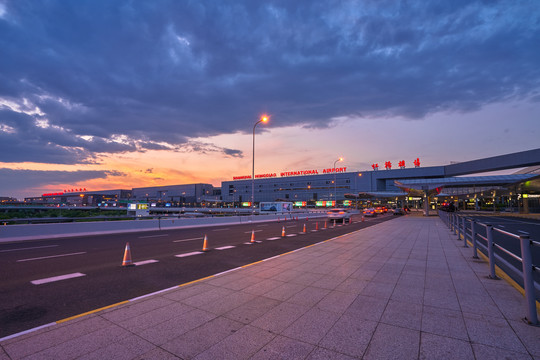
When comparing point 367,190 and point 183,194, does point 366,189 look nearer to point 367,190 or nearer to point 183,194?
point 367,190

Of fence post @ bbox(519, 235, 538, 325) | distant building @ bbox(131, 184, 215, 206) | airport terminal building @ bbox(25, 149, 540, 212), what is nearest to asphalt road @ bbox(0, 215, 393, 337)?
fence post @ bbox(519, 235, 538, 325)

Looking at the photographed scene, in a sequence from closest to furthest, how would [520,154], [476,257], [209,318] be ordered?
[209,318]
[476,257]
[520,154]

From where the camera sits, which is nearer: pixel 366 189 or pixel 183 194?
pixel 366 189

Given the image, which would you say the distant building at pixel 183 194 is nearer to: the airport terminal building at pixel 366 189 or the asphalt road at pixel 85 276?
the airport terminal building at pixel 366 189

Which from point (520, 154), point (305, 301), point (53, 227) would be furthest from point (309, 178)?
point (305, 301)

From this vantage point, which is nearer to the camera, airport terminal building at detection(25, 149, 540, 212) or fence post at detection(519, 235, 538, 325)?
fence post at detection(519, 235, 538, 325)

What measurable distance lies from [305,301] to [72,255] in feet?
33.6

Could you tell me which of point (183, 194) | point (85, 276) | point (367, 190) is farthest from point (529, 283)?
point (183, 194)

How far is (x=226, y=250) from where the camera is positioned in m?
11.7

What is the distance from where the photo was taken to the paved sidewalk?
336 cm

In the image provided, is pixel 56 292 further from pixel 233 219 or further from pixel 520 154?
pixel 520 154

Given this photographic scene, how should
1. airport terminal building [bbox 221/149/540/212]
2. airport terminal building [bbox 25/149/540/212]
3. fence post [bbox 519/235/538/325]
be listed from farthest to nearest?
airport terminal building [bbox 221/149/540/212] < airport terminal building [bbox 25/149/540/212] < fence post [bbox 519/235/538/325]

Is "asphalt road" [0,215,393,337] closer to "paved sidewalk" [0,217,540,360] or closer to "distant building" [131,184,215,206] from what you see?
"paved sidewalk" [0,217,540,360]

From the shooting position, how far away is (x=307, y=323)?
4.17 meters
